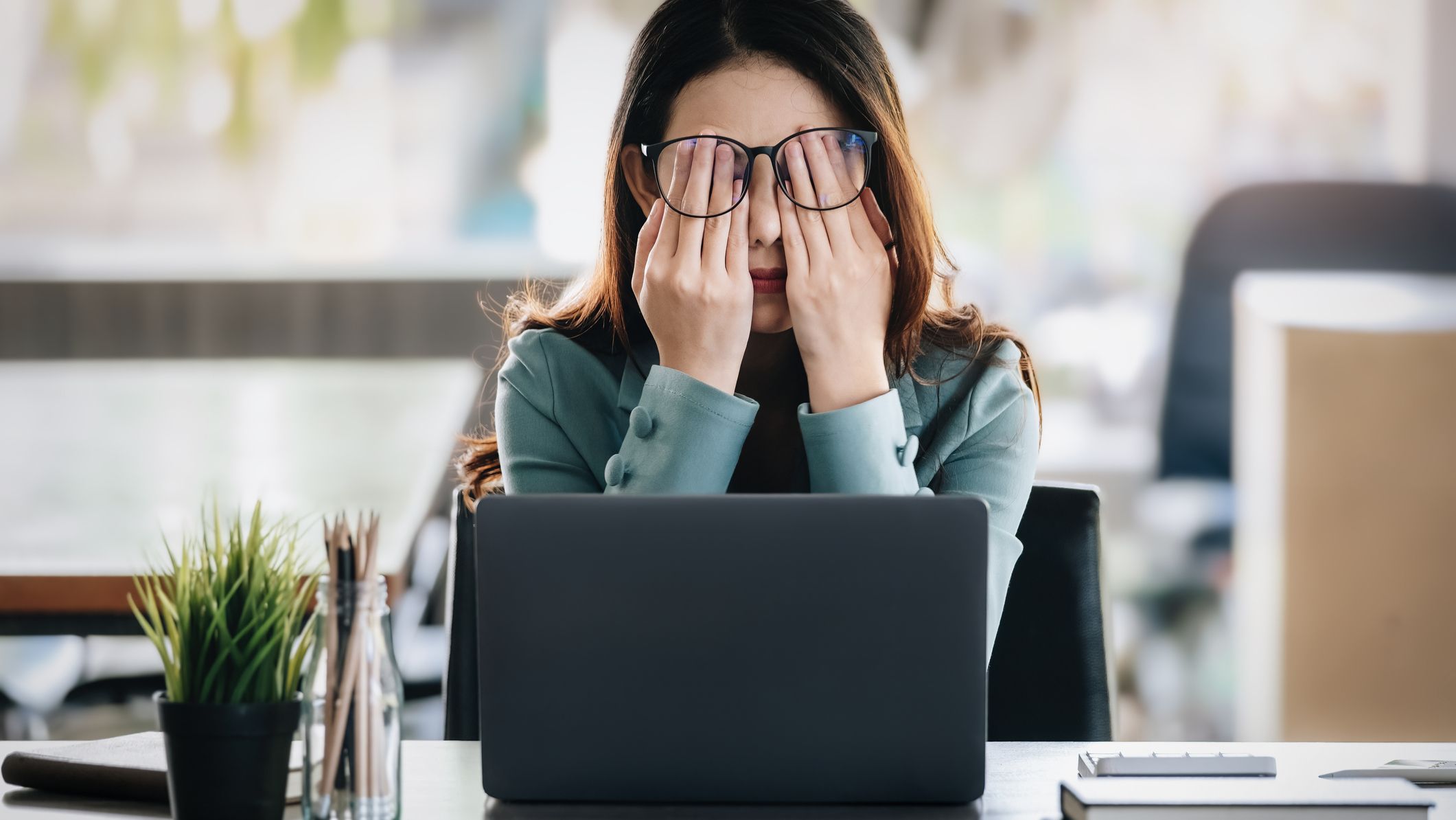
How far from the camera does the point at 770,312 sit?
124 cm

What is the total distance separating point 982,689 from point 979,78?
2377mm

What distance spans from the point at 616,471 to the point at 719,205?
10.3 inches

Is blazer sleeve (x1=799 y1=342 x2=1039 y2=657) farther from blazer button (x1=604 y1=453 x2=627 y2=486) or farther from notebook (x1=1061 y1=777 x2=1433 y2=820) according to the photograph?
notebook (x1=1061 y1=777 x2=1433 y2=820)

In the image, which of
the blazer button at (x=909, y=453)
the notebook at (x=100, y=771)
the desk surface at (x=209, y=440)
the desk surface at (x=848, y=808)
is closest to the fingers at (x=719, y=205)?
the blazer button at (x=909, y=453)

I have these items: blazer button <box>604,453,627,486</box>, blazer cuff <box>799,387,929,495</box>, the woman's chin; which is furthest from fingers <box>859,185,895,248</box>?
blazer button <box>604,453,627,486</box>

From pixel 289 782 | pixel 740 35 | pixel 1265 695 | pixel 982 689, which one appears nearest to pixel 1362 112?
pixel 1265 695

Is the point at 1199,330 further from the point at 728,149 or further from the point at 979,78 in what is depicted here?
the point at 728,149

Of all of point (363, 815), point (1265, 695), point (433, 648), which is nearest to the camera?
point (363, 815)

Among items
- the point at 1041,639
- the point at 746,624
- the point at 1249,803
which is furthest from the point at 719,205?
the point at 1249,803

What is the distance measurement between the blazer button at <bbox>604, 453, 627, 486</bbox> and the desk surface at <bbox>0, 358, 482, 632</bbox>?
0.85 meters

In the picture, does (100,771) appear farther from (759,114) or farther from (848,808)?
(759,114)

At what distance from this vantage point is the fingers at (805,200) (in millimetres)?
1133

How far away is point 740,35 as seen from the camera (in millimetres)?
1179

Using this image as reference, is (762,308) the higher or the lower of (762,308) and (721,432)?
the higher
